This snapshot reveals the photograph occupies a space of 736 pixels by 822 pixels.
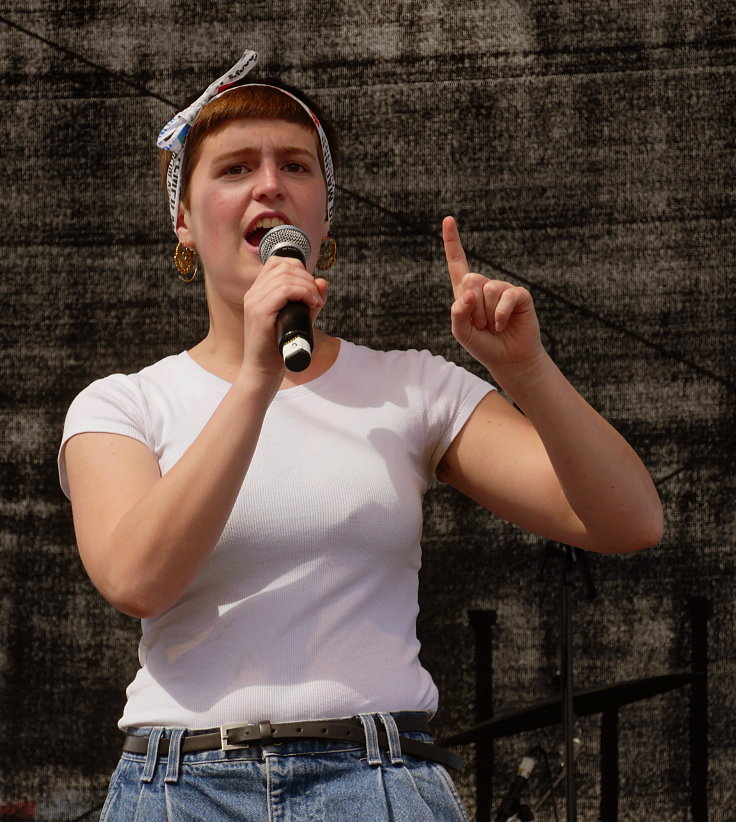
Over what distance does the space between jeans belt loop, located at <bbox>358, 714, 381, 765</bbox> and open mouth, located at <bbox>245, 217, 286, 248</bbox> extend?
1.81 ft

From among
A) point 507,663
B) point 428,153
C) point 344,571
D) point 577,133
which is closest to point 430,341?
point 428,153

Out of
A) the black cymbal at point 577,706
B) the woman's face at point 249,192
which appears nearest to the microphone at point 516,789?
the black cymbal at point 577,706

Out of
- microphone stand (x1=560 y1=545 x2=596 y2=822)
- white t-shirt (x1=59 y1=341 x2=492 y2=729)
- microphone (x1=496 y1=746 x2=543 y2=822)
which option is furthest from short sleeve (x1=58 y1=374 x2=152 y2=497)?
microphone (x1=496 y1=746 x2=543 y2=822)

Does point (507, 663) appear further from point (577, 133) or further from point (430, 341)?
point (577, 133)

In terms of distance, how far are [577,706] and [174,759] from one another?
1.19 m

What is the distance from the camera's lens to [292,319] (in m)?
0.90

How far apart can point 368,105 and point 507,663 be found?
1281mm

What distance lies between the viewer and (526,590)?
2.18 metres

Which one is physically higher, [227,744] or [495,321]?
[495,321]

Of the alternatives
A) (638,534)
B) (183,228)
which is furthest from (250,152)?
(638,534)

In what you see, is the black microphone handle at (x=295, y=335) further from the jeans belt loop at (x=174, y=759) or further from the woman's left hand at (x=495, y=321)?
the jeans belt loop at (x=174, y=759)

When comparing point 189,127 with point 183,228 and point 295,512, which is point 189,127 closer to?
point 183,228

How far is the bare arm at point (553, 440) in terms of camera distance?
3.26 feet

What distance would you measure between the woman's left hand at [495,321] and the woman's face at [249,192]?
22 cm
